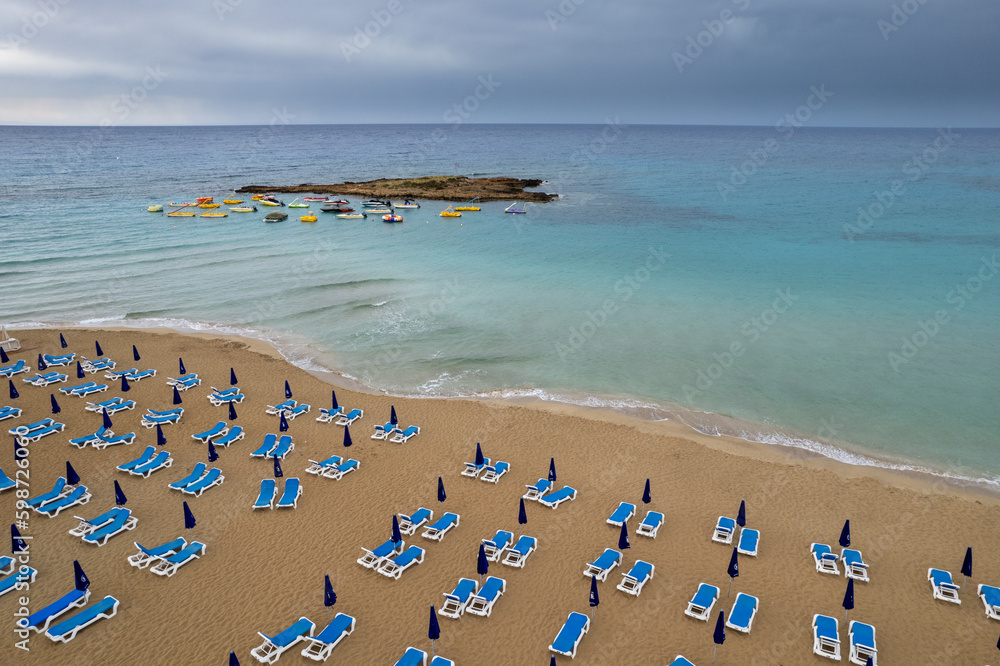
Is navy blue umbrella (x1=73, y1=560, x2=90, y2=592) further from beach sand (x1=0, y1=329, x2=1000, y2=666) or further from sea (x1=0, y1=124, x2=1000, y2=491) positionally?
sea (x1=0, y1=124, x2=1000, y2=491)

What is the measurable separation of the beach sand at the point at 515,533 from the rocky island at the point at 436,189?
54.4 metres

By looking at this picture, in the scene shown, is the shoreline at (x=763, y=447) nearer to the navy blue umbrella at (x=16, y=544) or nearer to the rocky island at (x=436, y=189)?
the navy blue umbrella at (x=16, y=544)

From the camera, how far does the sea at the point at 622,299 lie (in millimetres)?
21750

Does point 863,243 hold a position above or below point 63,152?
below

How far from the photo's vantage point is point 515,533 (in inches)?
562

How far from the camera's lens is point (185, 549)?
519 inches

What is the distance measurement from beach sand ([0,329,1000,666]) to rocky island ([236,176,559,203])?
5436 cm

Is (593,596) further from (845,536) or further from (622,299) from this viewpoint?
(622,299)

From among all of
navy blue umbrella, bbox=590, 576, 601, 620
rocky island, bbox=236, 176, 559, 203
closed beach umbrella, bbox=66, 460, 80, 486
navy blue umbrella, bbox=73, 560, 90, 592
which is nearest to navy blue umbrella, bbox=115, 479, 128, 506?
closed beach umbrella, bbox=66, 460, 80, 486

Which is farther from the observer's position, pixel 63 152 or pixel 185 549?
pixel 63 152

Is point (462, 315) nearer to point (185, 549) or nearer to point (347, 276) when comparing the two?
→ point (347, 276)

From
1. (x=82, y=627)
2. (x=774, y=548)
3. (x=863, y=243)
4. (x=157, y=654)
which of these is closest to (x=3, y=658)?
(x=82, y=627)

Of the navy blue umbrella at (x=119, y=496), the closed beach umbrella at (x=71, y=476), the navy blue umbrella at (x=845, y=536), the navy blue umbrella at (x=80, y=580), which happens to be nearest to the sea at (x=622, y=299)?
the navy blue umbrella at (x=845, y=536)

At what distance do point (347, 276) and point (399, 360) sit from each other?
1514 centimetres
